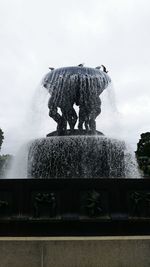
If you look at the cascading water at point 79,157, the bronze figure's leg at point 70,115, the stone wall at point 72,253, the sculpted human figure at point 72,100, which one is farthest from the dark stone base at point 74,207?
the bronze figure's leg at point 70,115

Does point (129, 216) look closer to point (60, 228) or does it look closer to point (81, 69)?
point (60, 228)

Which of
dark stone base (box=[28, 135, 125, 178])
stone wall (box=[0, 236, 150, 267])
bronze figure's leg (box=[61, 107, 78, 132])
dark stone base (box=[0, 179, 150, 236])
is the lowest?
stone wall (box=[0, 236, 150, 267])

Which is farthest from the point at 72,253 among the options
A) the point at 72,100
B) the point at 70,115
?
the point at 72,100

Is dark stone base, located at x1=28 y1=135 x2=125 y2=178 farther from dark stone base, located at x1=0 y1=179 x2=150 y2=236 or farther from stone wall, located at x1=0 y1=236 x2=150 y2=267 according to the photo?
stone wall, located at x1=0 y1=236 x2=150 y2=267

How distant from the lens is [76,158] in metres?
9.35

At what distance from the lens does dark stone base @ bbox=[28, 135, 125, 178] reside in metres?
9.24

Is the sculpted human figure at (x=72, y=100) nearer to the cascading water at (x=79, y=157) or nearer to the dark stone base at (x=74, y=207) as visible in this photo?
the cascading water at (x=79, y=157)

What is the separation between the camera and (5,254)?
559 centimetres

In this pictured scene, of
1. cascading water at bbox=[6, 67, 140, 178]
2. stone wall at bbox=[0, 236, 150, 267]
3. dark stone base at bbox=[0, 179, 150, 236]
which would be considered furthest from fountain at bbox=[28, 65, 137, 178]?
stone wall at bbox=[0, 236, 150, 267]

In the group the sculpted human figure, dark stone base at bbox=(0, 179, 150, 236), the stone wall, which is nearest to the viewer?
the stone wall

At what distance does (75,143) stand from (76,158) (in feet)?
1.32

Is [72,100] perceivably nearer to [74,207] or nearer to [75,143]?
[75,143]

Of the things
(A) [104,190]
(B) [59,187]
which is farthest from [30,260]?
(A) [104,190]

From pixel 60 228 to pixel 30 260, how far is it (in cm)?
84
